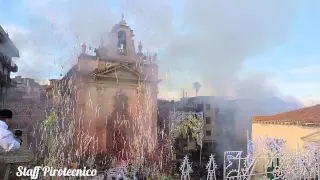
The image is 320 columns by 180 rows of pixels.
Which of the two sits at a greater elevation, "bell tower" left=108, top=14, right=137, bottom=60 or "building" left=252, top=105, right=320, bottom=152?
"bell tower" left=108, top=14, right=137, bottom=60

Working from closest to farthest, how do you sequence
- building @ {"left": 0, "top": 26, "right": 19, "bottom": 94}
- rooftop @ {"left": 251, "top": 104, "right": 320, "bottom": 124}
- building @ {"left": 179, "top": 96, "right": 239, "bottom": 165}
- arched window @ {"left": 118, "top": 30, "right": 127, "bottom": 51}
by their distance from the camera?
rooftop @ {"left": 251, "top": 104, "right": 320, "bottom": 124}
building @ {"left": 0, "top": 26, "right": 19, "bottom": 94}
arched window @ {"left": 118, "top": 30, "right": 127, "bottom": 51}
building @ {"left": 179, "top": 96, "right": 239, "bottom": 165}

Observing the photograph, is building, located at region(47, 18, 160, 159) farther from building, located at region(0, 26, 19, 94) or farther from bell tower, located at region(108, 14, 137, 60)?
building, located at region(0, 26, 19, 94)

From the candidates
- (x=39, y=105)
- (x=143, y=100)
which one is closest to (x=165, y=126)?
(x=143, y=100)

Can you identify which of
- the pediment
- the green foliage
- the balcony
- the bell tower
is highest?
the bell tower

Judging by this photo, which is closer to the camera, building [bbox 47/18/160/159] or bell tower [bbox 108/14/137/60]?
building [bbox 47/18/160/159]

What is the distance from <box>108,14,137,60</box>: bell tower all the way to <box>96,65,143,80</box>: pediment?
41.2 inches

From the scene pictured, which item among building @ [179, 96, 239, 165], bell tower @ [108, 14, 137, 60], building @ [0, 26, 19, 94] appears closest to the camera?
building @ [0, 26, 19, 94]

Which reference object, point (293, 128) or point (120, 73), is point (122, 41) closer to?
point (120, 73)

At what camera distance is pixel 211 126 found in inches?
1383

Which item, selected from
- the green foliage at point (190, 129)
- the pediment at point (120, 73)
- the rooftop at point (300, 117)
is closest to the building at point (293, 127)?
the rooftop at point (300, 117)

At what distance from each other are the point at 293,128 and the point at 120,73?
34.1ft

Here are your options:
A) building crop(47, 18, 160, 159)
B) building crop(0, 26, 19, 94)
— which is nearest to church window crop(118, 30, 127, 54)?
building crop(47, 18, 160, 159)

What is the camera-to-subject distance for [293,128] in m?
15.5

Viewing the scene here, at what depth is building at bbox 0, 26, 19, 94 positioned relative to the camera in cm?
1819
